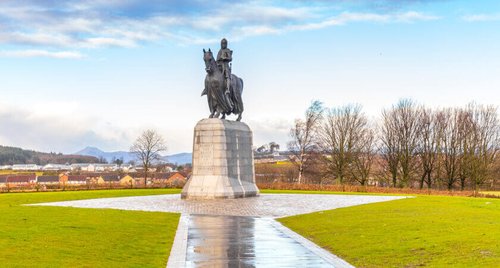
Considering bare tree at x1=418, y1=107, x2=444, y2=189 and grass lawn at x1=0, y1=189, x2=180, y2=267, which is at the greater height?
bare tree at x1=418, y1=107, x2=444, y2=189

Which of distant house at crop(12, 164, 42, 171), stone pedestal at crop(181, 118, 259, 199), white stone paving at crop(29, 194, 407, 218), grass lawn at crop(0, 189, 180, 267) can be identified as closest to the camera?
grass lawn at crop(0, 189, 180, 267)

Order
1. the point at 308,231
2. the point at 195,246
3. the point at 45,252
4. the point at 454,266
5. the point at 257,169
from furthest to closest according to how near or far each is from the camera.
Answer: the point at 257,169, the point at 308,231, the point at 195,246, the point at 45,252, the point at 454,266

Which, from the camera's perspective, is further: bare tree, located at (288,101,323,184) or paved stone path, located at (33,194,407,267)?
bare tree, located at (288,101,323,184)

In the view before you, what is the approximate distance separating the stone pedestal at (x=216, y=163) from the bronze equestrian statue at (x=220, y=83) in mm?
1164

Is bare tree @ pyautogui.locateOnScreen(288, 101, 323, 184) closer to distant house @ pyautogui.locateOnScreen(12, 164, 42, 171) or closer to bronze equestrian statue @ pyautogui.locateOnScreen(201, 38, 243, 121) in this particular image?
bronze equestrian statue @ pyautogui.locateOnScreen(201, 38, 243, 121)

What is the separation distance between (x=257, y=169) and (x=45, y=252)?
7532 cm

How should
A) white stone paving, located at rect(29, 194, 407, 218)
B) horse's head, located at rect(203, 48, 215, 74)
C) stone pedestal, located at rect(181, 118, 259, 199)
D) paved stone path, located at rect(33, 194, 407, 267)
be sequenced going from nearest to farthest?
paved stone path, located at rect(33, 194, 407, 267) < white stone paving, located at rect(29, 194, 407, 218) < stone pedestal, located at rect(181, 118, 259, 199) < horse's head, located at rect(203, 48, 215, 74)

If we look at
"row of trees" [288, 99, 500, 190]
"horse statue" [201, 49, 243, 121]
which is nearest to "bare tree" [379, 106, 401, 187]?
"row of trees" [288, 99, 500, 190]

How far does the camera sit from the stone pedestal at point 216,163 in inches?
1361

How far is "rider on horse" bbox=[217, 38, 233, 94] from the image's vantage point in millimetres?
35844

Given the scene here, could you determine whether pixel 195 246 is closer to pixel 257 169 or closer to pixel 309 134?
pixel 309 134

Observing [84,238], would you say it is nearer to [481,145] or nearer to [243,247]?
[243,247]

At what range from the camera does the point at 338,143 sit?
73812mm

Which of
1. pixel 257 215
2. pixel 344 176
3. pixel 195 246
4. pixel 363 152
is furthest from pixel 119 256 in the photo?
pixel 363 152
